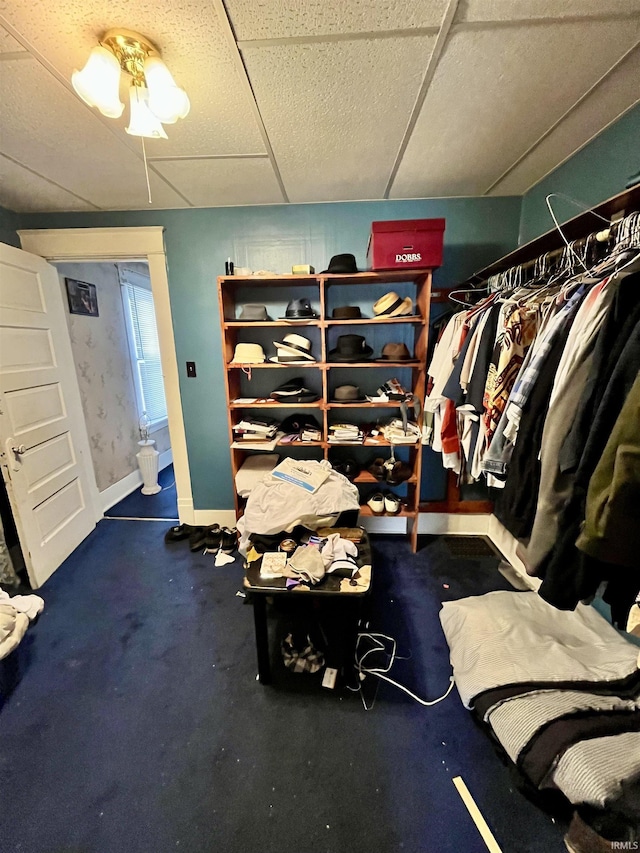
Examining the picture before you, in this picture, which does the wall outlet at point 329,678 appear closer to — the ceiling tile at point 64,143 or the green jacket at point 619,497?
the green jacket at point 619,497

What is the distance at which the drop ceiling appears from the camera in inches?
38.3

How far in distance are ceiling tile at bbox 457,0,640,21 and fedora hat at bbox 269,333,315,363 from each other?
1519mm

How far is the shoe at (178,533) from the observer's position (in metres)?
2.65

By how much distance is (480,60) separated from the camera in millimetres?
1131

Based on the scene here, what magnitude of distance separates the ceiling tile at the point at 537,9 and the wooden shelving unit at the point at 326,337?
1043 mm

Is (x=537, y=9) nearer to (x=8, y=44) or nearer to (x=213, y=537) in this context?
(x=8, y=44)

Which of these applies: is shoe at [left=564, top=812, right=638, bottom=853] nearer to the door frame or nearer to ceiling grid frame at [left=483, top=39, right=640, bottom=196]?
ceiling grid frame at [left=483, top=39, right=640, bottom=196]

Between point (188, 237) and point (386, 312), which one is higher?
point (188, 237)

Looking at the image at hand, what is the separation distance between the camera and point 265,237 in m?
2.36

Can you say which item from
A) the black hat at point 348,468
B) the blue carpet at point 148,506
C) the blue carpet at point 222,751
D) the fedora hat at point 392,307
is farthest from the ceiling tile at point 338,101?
the blue carpet at point 148,506

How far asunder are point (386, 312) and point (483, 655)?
1.86 m

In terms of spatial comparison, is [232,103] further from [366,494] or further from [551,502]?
[366,494]

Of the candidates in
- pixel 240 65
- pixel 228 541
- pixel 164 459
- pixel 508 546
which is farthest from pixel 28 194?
pixel 508 546

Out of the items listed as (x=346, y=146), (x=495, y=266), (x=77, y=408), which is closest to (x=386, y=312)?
(x=495, y=266)
